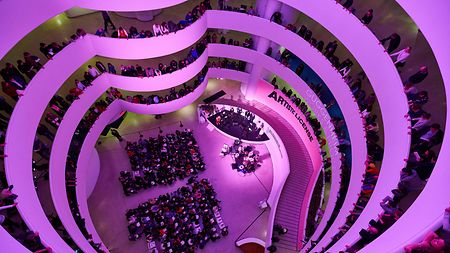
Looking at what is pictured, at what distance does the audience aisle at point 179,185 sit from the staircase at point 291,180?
1999 mm

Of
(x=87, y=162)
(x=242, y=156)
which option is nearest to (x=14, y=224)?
(x=87, y=162)

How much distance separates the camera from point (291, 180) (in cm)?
1853

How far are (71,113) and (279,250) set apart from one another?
12.6 metres

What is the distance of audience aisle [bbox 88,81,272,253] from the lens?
17.9 metres

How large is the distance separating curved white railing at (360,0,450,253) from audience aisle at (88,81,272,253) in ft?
38.8

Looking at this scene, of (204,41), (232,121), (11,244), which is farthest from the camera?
(232,121)

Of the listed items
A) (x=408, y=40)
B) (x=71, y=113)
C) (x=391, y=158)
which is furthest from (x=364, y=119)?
(x=71, y=113)

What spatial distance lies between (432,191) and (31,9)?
43.3 feet

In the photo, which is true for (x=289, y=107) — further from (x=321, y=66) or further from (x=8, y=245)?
(x=8, y=245)

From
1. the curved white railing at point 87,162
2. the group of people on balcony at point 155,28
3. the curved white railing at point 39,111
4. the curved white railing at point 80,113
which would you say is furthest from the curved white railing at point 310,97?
the curved white railing at point 87,162

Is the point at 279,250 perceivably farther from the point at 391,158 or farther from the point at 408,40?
the point at 408,40

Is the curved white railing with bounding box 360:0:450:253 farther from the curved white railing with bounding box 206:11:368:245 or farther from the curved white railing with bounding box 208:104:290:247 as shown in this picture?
the curved white railing with bounding box 208:104:290:247

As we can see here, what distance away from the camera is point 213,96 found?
22.8 meters

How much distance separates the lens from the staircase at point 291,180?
16.9 meters
